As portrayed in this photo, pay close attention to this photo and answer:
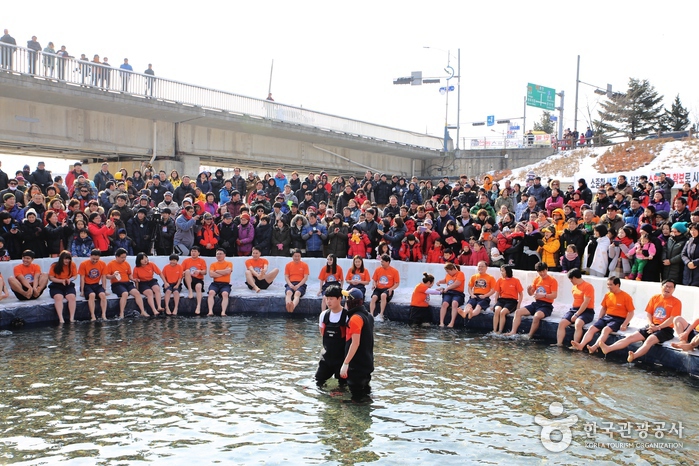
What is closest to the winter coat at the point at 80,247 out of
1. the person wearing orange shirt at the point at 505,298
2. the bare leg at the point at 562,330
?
the person wearing orange shirt at the point at 505,298

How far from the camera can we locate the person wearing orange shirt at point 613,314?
11594mm

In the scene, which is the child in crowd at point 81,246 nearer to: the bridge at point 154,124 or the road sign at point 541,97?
the bridge at point 154,124

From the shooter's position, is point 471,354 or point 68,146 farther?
point 68,146

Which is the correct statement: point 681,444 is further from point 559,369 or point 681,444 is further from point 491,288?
point 491,288

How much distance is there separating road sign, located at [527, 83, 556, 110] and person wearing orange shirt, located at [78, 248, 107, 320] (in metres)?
42.3

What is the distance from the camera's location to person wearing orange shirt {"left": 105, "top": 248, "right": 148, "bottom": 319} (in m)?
14.3

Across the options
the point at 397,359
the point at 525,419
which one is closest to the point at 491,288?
the point at 397,359

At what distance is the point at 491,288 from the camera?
13.9m

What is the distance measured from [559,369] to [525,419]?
Answer: 2.73m

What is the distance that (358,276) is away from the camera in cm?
1530

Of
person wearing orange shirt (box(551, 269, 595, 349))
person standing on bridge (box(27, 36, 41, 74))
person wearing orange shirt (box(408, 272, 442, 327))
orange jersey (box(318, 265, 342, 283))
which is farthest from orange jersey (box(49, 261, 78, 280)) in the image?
person wearing orange shirt (box(551, 269, 595, 349))

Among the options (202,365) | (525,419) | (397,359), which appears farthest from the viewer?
(397,359)

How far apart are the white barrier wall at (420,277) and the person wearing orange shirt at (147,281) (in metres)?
0.65

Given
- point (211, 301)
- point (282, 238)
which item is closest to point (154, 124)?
point (282, 238)
